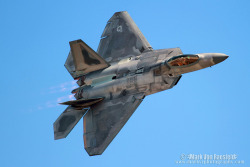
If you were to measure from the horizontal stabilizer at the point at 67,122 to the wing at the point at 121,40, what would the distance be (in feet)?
15.1

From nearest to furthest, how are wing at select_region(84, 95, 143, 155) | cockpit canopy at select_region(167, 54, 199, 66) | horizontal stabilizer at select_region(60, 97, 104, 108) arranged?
cockpit canopy at select_region(167, 54, 199, 66), wing at select_region(84, 95, 143, 155), horizontal stabilizer at select_region(60, 97, 104, 108)

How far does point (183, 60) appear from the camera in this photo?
3036 cm

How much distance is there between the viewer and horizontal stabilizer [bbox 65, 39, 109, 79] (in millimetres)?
33375

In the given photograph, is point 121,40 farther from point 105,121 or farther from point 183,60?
point 105,121

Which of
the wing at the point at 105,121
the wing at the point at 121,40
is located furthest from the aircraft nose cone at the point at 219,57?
the wing at the point at 121,40

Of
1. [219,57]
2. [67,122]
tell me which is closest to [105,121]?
[67,122]

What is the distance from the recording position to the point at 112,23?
122ft

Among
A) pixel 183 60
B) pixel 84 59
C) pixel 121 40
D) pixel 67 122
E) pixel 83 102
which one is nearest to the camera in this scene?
pixel 183 60

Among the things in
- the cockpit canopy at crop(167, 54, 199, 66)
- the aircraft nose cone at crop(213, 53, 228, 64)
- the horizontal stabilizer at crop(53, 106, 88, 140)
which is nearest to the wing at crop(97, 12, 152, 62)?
the cockpit canopy at crop(167, 54, 199, 66)

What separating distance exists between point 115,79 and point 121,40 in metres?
4.55

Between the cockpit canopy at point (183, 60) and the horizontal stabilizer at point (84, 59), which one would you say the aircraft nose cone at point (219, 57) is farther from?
the horizontal stabilizer at point (84, 59)

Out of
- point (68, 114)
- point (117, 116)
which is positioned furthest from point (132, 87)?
point (68, 114)

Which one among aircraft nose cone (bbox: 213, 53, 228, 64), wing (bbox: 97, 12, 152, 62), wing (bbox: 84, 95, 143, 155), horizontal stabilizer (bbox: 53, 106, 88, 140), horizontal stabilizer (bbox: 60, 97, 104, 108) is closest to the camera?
aircraft nose cone (bbox: 213, 53, 228, 64)

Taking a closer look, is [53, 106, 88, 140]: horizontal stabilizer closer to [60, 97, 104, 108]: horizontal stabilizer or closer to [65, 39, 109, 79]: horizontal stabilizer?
[60, 97, 104, 108]: horizontal stabilizer
